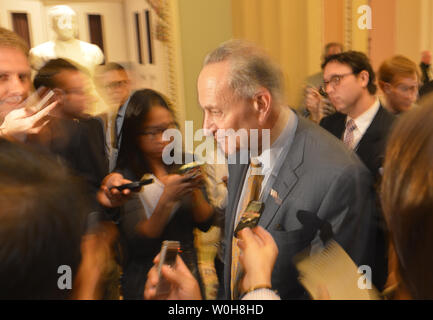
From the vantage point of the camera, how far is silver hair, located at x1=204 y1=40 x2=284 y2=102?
1.12 meters

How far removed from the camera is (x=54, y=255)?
0.56m

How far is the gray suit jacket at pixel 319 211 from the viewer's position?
978 millimetres

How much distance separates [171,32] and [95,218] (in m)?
1.53

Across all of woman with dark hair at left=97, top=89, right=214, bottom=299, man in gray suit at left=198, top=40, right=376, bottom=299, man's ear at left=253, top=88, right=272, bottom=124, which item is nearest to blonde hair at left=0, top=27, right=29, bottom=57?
woman with dark hair at left=97, top=89, right=214, bottom=299

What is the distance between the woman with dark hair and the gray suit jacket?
1.09 ft

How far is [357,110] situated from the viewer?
1.47 m

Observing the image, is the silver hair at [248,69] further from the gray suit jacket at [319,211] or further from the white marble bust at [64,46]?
the white marble bust at [64,46]

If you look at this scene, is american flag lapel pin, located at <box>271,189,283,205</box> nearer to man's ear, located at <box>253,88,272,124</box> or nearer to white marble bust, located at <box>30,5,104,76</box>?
man's ear, located at <box>253,88,272,124</box>

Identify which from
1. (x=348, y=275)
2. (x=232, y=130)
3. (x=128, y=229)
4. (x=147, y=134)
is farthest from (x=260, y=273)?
(x=147, y=134)

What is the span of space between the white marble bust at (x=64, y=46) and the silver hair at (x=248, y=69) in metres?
1.24

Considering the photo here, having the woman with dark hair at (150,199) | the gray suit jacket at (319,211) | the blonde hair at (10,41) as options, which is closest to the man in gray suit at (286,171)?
the gray suit jacket at (319,211)

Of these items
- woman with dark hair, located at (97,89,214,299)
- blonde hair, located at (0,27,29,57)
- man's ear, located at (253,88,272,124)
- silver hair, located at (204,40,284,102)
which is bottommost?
woman with dark hair, located at (97,89,214,299)

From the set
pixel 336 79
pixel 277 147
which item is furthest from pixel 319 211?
pixel 336 79
